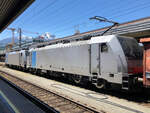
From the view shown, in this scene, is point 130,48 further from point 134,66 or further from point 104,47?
point 104,47

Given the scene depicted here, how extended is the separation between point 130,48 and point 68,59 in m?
4.73

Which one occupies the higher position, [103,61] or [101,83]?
[103,61]

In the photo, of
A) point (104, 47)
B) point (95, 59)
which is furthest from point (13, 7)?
point (95, 59)

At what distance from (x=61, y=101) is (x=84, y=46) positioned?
13.3 feet

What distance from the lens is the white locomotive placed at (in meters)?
7.75

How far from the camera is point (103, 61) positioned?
8.55 metres

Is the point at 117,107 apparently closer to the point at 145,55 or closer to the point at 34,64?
the point at 145,55

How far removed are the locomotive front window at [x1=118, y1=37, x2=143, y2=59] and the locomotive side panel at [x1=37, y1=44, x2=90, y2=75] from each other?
2251 millimetres

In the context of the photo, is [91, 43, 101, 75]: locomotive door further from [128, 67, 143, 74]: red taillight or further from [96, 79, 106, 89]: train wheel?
[128, 67, 143, 74]: red taillight

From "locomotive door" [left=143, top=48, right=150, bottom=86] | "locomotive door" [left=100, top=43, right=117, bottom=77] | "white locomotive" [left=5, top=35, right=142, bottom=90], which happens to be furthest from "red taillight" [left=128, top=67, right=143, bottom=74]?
"locomotive door" [left=143, top=48, right=150, bottom=86]

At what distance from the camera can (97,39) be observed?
30.1ft

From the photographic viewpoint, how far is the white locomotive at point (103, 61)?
775 centimetres

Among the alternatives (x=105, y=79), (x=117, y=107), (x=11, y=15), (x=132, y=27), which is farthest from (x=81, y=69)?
(x=132, y=27)

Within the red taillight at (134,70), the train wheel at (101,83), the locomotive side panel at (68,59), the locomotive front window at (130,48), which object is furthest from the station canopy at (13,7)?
the red taillight at (134,70)
